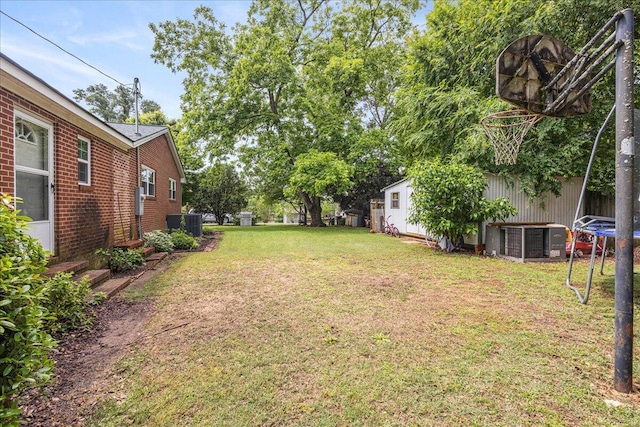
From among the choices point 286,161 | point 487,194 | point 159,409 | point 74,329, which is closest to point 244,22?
point 286,161

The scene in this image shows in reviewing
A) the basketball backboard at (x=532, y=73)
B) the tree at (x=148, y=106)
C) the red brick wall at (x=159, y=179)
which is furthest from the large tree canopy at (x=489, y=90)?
the tree at (x=148, y=106)

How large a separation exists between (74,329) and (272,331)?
219cm

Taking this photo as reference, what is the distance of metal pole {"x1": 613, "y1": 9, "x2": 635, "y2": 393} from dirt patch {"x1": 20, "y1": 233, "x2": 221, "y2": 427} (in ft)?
12.3

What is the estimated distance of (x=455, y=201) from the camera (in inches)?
336

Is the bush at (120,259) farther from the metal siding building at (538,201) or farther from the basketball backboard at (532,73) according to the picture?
the metal siding building at (538,201)

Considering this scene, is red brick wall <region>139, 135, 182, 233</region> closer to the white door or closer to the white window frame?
the white window frame

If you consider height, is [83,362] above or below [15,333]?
below

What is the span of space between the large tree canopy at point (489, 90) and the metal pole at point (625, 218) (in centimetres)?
669

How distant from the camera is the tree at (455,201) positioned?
335 inches

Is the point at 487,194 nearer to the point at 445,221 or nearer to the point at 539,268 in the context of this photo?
the point at 445,221

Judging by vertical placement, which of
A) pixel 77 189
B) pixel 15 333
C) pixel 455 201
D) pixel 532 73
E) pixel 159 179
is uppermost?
pixel 532 73

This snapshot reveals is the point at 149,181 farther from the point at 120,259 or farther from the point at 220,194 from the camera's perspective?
the point at 220,194

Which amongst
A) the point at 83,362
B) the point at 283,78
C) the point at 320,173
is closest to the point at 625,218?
the point at 83,362

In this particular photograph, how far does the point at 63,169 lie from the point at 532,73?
6936 mm
